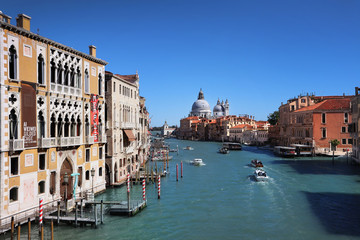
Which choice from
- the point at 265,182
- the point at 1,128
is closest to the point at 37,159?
the point at 1,128

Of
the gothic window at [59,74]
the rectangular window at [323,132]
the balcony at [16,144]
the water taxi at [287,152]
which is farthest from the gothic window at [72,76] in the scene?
the rectangular window at [323,132]

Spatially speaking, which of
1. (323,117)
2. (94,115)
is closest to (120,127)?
(94,115)

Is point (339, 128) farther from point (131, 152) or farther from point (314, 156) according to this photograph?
point (131, 152)

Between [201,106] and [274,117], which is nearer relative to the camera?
[274,117]

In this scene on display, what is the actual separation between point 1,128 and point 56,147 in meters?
3.72

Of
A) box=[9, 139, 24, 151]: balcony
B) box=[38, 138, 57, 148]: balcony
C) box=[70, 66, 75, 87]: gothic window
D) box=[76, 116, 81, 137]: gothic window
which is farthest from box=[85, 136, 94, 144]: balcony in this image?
box=[9, 139, 24, 151]: balcony

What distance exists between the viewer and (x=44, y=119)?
16.5 meters

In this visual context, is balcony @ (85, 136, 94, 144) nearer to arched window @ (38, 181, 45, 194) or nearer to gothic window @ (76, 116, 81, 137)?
gothic window @ (76, 116, 81, 137)

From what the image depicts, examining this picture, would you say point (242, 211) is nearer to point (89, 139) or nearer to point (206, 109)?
point (89, 139)

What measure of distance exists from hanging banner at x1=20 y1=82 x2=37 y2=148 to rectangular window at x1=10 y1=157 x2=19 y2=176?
0.74 m

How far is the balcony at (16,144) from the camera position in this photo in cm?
1426

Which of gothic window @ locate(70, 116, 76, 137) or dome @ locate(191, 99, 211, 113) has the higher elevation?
dome @ locate(191, 99, 211, 113)

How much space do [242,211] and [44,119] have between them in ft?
39.2

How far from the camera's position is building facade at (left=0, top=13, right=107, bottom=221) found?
14.4m
